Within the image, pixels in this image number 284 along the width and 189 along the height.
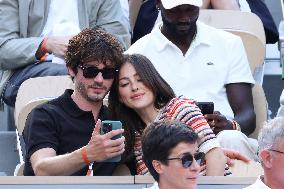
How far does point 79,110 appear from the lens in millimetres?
5855

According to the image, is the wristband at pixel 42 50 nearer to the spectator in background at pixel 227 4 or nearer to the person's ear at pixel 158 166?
the spectator in background at pixel 227 4

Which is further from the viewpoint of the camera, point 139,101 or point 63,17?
point 63,17

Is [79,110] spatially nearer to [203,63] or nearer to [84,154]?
[84,154]

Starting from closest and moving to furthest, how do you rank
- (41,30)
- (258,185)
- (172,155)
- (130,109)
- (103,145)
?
(172,155)
(258,185)
(103,145)
(130,109)
(41,30)

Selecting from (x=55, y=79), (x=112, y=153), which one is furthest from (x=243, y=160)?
(x=55, y=79)

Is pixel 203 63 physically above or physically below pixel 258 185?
below

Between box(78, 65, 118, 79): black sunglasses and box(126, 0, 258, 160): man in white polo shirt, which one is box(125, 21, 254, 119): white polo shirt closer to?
box(126, 0, 258, 160): man in white polo shirt

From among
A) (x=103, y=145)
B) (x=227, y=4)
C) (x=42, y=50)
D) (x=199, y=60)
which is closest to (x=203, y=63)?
(x=199, y=60)

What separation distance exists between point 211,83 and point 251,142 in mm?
700

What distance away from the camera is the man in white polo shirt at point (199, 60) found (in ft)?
22.0

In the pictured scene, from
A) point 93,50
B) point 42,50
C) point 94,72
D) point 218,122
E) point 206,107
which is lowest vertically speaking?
point 42,50

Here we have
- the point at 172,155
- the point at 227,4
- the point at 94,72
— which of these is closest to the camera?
the point at 172,155

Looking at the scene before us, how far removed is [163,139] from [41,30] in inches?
114

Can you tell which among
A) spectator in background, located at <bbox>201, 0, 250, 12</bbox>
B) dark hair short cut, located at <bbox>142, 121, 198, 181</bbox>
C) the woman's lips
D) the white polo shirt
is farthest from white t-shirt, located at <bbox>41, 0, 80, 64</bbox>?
dark hair short cut, located at <bbox>142, 121, 198, 181</bbox>
